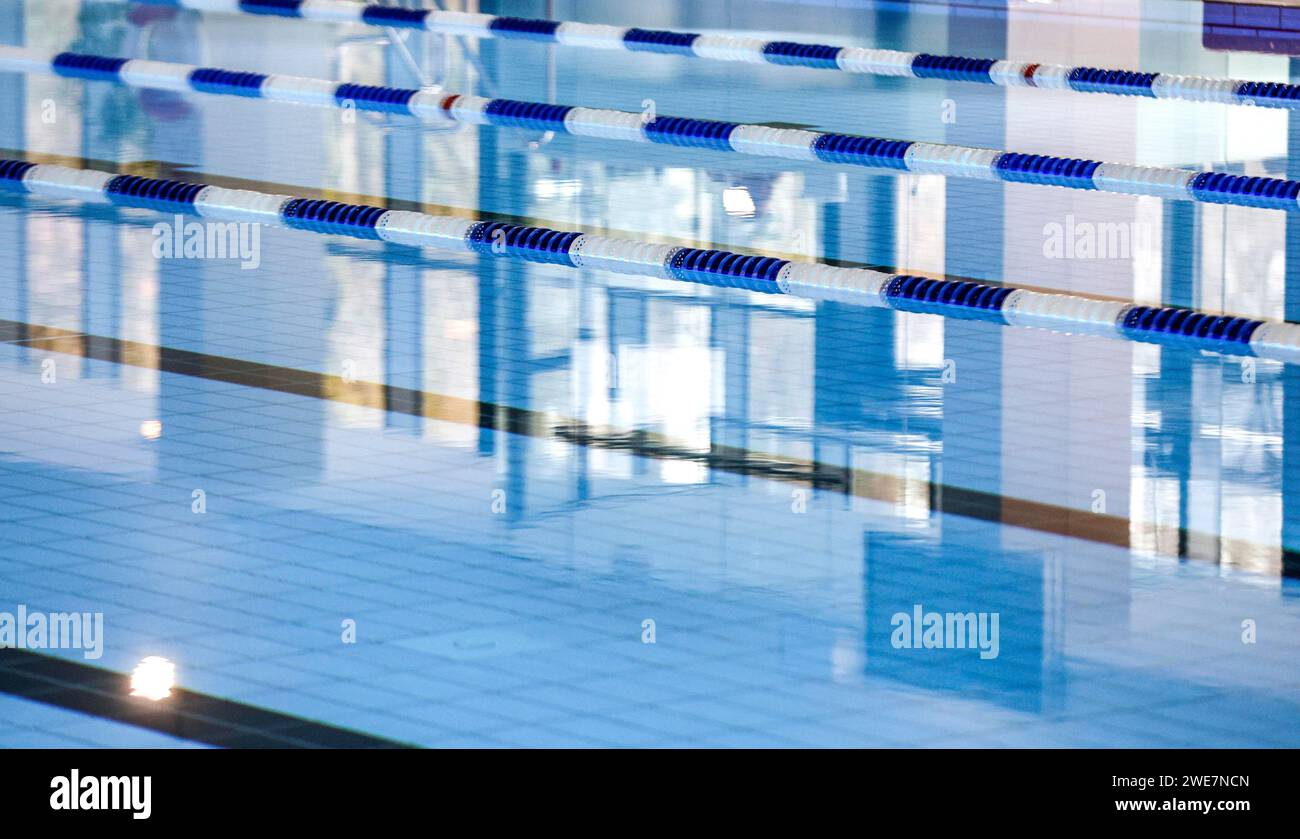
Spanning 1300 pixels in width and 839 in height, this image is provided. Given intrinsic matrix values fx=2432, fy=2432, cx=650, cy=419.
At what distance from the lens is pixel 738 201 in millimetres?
8188

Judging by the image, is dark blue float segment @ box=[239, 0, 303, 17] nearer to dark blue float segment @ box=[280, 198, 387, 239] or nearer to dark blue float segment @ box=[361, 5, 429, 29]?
dark blue float segment @ box=[361, 5, 429, 29]

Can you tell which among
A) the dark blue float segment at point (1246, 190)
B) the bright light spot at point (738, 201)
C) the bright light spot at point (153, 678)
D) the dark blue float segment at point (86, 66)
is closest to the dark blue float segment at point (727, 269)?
the bright light spot at point (738, 201)

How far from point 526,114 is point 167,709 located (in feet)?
22.7

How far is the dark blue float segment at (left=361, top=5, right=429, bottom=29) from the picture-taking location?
1389 cm

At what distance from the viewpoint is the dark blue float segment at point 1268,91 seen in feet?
35.9

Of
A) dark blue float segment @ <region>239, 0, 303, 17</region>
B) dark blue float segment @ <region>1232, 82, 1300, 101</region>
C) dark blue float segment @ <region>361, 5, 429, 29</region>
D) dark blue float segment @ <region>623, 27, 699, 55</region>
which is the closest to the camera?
dark blue float segment @ <region>1232, 82, 1300, 101</region>

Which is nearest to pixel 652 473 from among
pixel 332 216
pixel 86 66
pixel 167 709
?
pixel 167 709

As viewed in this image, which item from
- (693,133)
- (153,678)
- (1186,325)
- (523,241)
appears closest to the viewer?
(153,678)

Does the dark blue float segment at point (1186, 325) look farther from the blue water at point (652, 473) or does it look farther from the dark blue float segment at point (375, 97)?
the dark blue float segment at point (375, 97)

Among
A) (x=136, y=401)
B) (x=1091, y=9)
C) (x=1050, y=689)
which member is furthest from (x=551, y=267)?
(x=1091, y=9)

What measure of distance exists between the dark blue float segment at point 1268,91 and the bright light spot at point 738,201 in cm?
353

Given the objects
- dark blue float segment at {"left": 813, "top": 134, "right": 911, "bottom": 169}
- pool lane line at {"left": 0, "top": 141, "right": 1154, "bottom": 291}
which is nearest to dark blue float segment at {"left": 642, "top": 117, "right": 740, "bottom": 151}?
dark blue float segment at {"left": 813, "top": 134, "right": 911, "bottom": 169}

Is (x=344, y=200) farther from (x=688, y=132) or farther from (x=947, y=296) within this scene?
(x=947, y=296)
